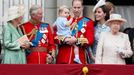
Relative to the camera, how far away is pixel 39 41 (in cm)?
946

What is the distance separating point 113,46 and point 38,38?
1176 millimetres

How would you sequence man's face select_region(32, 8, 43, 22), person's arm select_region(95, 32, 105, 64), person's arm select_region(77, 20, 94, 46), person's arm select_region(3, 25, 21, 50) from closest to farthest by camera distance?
person's arm select_region(3, 25, 21, 50), person's arm select_region(95, 32, 105, 64), man's face select_region(32, 8, 43, 22), person's arm select_region(77, 20, 94, 46)

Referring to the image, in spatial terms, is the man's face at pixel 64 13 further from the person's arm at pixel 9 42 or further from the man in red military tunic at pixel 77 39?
the person's arm at pixel 9 42

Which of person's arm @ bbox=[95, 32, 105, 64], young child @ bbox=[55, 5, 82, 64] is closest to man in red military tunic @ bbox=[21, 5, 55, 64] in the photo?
young child @ bbox=[55, 5, 82, 64]

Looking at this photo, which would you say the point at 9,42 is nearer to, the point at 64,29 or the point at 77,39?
the point at 64,29

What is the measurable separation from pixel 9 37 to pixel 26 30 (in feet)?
1.47

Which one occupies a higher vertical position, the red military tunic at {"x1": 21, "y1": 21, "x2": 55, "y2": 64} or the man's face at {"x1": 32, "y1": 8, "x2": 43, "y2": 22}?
the man's face at {"x1": 32, "y1": 8, "x2": 43, "y2": 22}

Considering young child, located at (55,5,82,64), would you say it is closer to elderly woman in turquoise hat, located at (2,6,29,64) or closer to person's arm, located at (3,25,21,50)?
elderly woman in turquoise hat, located at (2,6,29,64)

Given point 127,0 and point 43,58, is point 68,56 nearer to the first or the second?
point 43,58

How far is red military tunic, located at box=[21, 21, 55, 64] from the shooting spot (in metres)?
9.41

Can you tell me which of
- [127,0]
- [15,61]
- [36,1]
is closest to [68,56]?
[15,61]

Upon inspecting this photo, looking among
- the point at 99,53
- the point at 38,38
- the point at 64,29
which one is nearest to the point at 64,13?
the point at 64,29

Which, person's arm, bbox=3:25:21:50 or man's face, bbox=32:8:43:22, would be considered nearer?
person's arm, bbox=3:25:21:50

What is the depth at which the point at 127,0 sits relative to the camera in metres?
13.2
